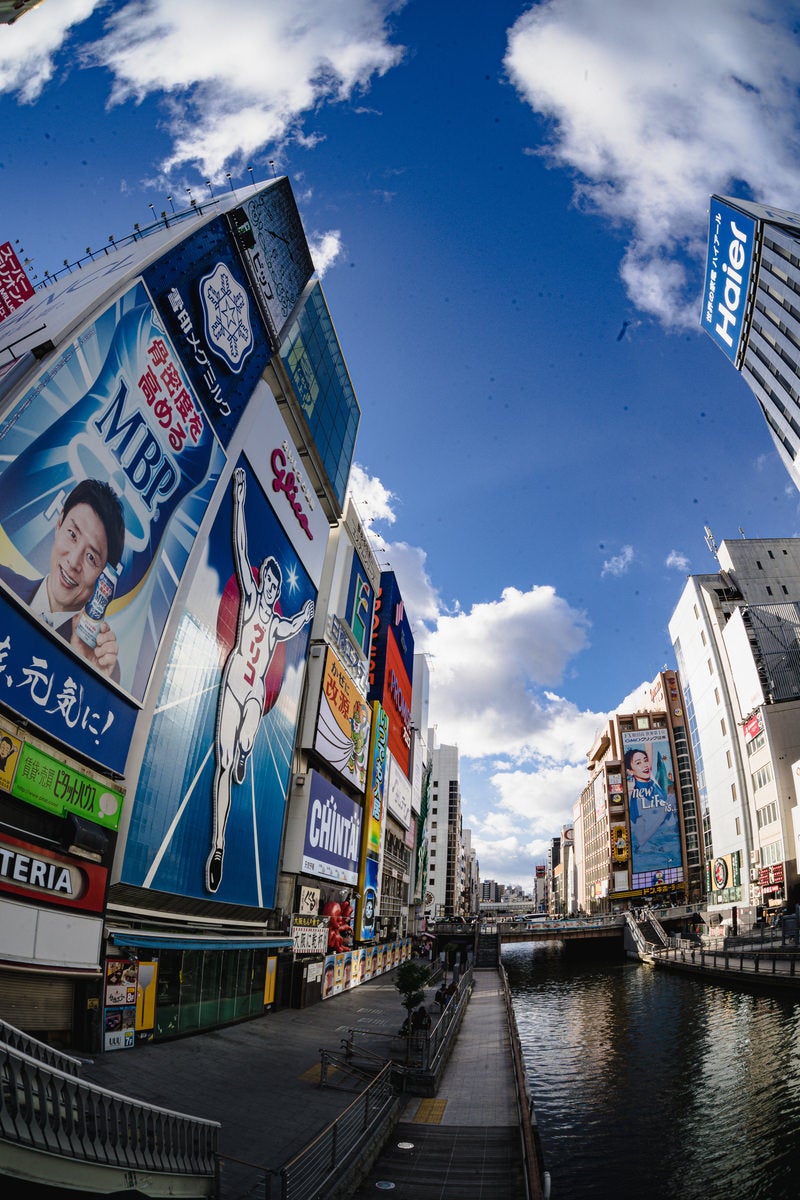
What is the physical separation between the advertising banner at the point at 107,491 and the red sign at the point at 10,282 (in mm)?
5946

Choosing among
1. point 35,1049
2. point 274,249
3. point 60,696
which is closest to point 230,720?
point 60,696

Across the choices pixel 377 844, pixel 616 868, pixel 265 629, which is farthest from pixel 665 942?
pixel 265 629

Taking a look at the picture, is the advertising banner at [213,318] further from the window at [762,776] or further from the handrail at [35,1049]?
the window at [762,776]

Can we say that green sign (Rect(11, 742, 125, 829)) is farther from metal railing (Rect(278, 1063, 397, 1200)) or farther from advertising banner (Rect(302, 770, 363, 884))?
advertising banner (Rect(302, 770, 363, 884))

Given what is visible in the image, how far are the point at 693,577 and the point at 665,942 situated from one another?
53850 mm

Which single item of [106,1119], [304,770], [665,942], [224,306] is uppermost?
[224,306]

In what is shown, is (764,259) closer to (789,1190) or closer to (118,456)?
(118,456)

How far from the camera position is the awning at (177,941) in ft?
68.0

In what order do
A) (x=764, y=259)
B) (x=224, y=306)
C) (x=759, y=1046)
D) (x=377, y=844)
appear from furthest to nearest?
1. (x=764, y=259)
2. (x=377, y=844)
3. (x=224, y=306)
4. (x=759, y=1046)

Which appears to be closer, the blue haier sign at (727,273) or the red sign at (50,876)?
the red sign at (50,876)

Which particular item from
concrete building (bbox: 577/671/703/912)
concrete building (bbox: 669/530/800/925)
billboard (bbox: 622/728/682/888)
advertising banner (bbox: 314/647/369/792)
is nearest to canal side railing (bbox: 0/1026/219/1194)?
advertising banner (bbox: 314/647/369/792)

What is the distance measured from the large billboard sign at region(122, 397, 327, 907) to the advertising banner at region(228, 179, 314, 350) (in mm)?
9383

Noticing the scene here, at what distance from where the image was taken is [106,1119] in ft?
28.4

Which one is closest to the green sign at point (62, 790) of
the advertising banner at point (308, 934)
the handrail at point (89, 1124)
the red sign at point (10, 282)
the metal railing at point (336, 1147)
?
the handrail at point (89, 1124)
